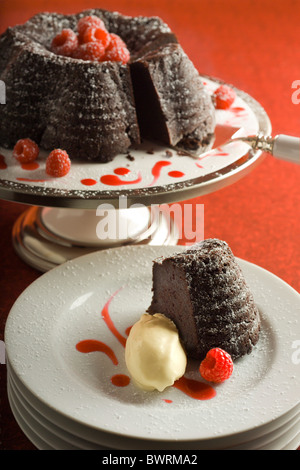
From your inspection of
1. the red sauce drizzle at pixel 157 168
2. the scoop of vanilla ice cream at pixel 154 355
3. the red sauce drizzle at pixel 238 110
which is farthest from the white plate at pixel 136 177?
the scoop of vanilla ice cream at pixel 154 355

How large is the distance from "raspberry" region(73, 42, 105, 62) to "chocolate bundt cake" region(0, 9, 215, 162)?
0.05 meters

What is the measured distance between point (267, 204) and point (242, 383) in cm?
98

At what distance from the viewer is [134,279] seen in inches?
65.5

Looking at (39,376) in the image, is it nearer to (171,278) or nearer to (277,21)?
(171,278)

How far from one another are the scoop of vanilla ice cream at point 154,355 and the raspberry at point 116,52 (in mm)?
824

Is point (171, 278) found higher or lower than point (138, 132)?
lower

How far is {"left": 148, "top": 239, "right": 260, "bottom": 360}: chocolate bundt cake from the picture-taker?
1.40 metres

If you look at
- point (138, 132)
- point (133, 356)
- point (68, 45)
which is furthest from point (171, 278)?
point (68, 45)

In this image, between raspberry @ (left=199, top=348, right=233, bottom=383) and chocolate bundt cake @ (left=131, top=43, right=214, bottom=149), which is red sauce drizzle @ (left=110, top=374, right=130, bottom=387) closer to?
raspberry @ (left=199, top=348, right=233, bottom=383)

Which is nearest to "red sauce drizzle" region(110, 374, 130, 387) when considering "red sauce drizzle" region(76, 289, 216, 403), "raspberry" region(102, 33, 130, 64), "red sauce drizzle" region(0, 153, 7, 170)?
"red sauce drizzle" region(76, 289, 216, 403)

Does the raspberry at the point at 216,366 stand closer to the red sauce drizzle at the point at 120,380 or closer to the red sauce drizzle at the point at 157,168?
the red sauce drizzle at the point at 120,380

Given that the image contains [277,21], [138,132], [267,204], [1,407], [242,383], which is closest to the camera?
[242,383]

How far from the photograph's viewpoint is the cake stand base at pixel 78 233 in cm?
196

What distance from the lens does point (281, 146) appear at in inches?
69.1
